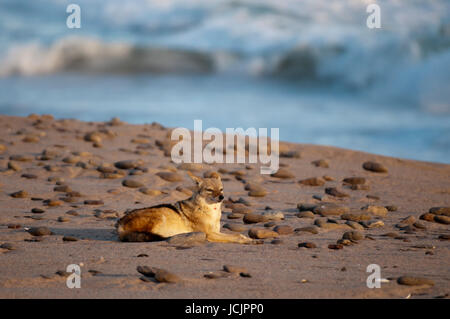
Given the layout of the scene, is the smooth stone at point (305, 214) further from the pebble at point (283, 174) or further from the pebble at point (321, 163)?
the pebble at point (321, 163)

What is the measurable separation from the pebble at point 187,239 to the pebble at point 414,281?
222cm

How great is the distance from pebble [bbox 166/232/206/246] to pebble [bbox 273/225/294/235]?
1.04m

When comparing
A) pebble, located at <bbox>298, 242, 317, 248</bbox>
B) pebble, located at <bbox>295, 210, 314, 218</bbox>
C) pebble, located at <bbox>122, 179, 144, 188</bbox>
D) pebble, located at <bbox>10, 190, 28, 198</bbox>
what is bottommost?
pebble, located at <bbox>298, 242, 317, 248</bbox>

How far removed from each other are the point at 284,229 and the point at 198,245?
47.2 inches

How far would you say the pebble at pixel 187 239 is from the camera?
22.9ft

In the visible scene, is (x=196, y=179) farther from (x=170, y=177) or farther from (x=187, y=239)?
(x=170, y=177)

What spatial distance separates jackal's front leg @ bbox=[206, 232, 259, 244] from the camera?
283 inches

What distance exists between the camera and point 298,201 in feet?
32.2

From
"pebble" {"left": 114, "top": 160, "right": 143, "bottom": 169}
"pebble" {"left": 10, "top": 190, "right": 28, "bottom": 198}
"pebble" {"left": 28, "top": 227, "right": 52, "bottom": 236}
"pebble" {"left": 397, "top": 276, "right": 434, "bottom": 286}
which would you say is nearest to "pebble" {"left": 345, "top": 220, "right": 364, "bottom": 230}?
"pebble" {"left": 397, "top": 276, "right": 434, "bottom": 286}

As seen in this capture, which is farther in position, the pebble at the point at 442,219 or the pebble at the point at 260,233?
the pebble at the point at 442,219

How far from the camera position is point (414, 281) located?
5.62 m

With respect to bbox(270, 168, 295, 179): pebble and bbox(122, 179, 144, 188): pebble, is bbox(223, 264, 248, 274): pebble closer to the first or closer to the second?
bbox(122, 179, 144, 188): pebble

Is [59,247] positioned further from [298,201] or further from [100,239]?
[298,201]

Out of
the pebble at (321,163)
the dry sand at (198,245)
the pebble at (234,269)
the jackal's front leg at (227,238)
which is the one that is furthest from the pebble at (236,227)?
the pebble at (321,163)
